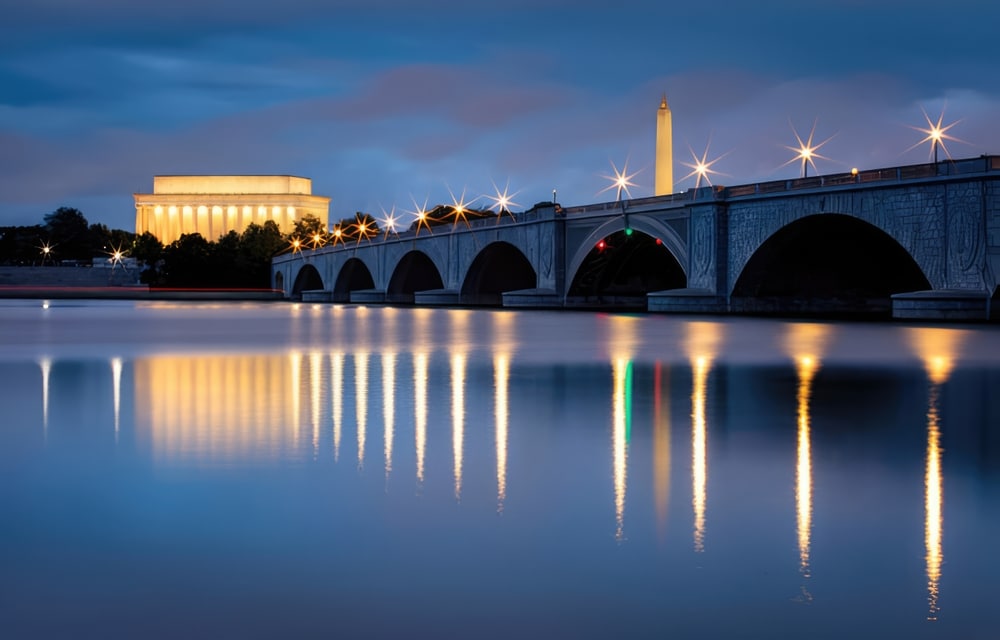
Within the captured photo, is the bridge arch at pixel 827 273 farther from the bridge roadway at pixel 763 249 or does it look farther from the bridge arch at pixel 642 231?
the bridge arch at pixel 642 231

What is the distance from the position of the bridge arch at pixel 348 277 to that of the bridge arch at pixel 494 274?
29.2 meters

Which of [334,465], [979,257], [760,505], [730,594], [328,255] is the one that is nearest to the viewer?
[730,594]

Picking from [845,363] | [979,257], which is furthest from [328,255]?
[845,363]

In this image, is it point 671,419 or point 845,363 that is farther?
point 845,363

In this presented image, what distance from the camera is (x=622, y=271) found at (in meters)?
70.9

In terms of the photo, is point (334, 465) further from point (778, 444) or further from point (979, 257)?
point (979, 257)

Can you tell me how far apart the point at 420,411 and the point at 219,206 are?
193042 mm

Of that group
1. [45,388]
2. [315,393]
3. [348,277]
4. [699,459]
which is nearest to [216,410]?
[315,393]

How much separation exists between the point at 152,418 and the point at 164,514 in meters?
5.41

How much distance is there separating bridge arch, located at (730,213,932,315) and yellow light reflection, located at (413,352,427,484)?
1372 inches

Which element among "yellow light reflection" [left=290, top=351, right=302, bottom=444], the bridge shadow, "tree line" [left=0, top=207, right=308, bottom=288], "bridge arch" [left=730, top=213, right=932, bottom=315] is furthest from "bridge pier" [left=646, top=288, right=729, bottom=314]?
"tree line" [left=0, top=207, right=308, bottom=288]

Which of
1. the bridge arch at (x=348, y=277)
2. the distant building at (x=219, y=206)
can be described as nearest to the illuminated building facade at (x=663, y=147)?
the bridge arch at (x=348, y=277)

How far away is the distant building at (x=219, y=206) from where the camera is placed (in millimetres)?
195000

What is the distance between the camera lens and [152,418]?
40.1 ft
